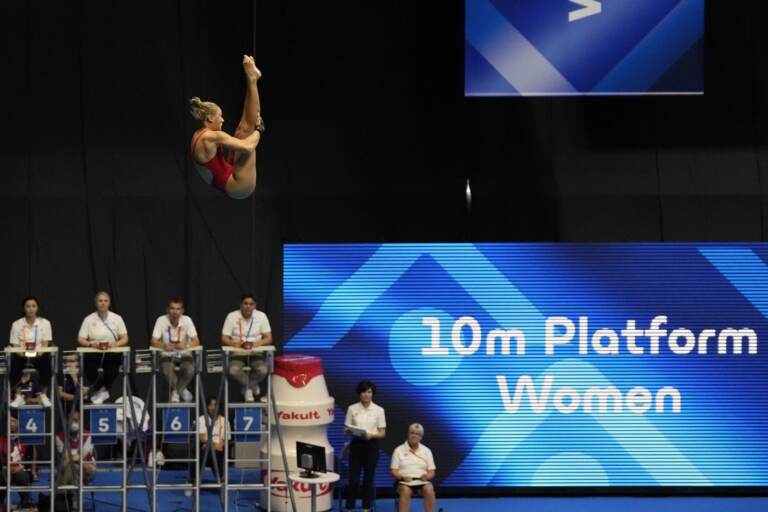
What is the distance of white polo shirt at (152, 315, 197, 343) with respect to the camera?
11359 mm

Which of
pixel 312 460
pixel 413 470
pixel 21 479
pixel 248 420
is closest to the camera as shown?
pixel 312 460

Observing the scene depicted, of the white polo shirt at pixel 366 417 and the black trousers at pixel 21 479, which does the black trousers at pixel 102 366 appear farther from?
the white polo shirt at pixel 366 417

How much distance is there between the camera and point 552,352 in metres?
11.6

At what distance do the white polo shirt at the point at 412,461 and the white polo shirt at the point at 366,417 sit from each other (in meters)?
0.27

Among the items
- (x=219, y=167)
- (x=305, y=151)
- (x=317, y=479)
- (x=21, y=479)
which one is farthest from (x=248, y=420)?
(x=305, y=151)

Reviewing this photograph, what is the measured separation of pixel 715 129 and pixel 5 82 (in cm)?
666

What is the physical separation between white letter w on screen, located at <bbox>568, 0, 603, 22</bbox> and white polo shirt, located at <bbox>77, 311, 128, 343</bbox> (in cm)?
496

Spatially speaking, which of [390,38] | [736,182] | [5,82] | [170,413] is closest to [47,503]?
[170,413]

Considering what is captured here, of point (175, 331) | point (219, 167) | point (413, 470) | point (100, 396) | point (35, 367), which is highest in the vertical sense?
point (219, 167)

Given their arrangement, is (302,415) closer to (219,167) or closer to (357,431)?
(357,431)

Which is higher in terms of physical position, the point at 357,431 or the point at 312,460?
the point at 357,431

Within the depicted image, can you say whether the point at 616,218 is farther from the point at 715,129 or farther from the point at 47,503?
the point at 47,503

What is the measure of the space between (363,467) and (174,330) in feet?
6.75

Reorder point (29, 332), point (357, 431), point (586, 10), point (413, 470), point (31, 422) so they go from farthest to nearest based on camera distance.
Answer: point (586, 10) → point (29, 332) → point (357, 431) → point (413, 470) → point (31, 422)
